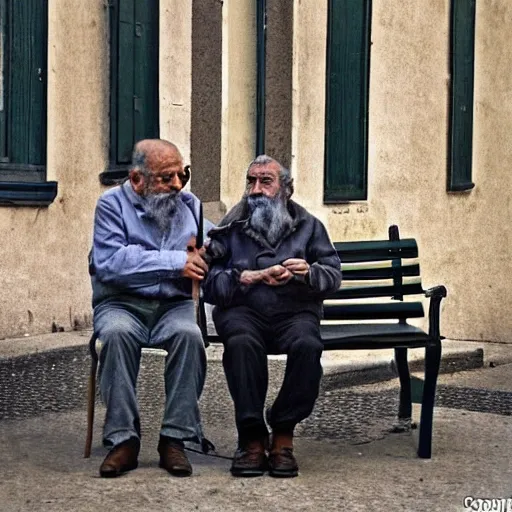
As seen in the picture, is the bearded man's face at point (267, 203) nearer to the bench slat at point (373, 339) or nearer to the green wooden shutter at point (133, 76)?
the bench slat at point (373, 339)

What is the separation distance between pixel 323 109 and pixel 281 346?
502 centimetres

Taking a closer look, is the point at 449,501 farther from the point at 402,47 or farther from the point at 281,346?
the point at 402,47

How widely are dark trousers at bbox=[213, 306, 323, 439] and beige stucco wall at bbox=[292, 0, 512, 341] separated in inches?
182

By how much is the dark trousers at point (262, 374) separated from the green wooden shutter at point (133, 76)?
421 cm

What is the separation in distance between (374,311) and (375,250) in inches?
11.1

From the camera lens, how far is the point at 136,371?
6355 millimetres

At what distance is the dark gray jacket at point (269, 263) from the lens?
6625 mm

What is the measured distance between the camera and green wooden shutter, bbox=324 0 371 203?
37.6 ft

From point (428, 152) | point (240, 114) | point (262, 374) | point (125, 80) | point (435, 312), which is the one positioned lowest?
point (262, 374)

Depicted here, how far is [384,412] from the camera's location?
26.3ft

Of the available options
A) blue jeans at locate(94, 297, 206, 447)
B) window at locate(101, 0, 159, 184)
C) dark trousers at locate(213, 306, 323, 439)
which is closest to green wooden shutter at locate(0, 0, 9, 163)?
window at locate(101, 0, 159, 184)

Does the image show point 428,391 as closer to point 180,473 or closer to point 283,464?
point 283,464

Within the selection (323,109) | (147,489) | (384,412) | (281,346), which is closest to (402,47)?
(323,109)

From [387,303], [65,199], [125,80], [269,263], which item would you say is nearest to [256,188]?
[269,263]
